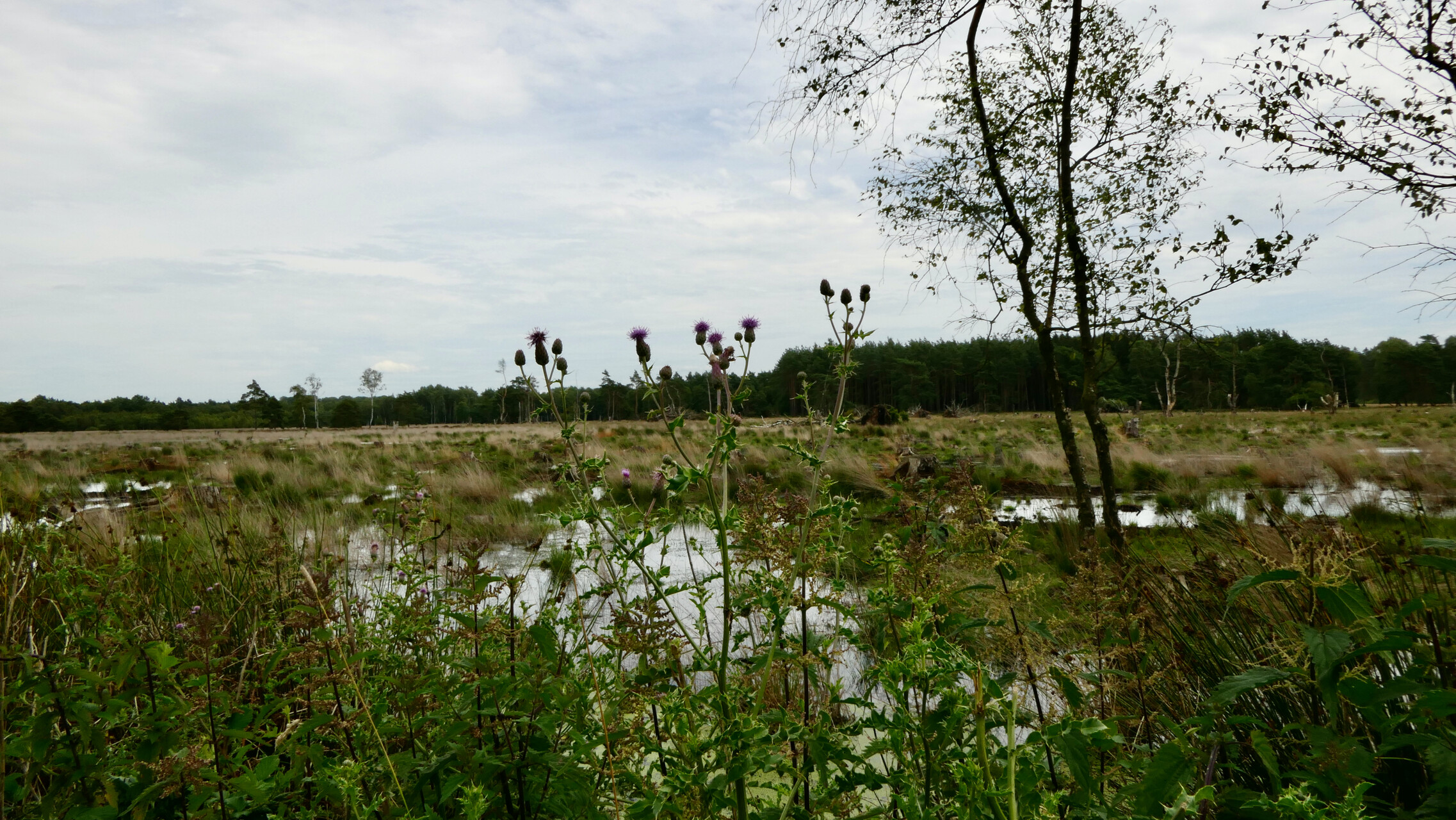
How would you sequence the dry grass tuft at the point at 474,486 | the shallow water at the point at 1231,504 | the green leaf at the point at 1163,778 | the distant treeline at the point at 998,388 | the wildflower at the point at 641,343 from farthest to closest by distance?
the distant treeline at the point at 998,388 → the dry grass tuft at the point at 474,486 → the shallow water at the point at 1231,504 → the wildflower at the point at 641,343 → the green leaf at the point at 1163,778

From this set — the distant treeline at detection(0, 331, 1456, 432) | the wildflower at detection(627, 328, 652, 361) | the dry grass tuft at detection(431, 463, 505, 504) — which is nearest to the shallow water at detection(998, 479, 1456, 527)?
the wildflower at detection(627, 328, 652, 361)

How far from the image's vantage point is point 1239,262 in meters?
4.02

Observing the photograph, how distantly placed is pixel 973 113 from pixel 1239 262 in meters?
2.07

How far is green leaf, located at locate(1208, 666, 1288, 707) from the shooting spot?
111 centimetres

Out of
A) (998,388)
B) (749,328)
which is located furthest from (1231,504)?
(998,388)

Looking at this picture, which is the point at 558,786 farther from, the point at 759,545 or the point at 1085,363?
the point at 1085,363

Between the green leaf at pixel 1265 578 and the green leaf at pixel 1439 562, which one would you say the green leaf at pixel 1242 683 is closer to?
the green leaf at pixel 1265 578

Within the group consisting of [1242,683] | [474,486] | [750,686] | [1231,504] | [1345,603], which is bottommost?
[1231,504]

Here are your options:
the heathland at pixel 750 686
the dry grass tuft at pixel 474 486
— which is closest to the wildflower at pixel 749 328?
the heathland at pixel 750 686

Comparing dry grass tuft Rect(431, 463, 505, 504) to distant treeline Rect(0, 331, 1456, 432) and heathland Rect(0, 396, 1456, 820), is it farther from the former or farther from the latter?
distant treeline Rect(0, 331, 1456, 432)

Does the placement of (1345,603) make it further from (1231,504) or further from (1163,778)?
(1231,504)

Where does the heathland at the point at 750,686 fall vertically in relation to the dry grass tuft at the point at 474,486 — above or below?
above

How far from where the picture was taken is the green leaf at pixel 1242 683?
1112 mm

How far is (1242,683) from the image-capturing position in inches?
45.2
